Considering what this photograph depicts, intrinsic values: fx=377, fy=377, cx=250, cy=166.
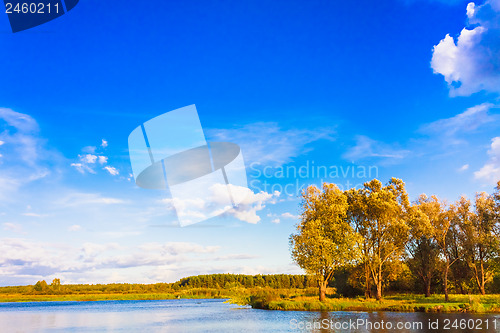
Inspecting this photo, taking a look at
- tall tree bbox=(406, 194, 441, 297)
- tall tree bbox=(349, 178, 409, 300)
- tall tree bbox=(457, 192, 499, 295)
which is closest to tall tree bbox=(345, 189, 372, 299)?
tall tree bbox=(349, 178, 409, 300)

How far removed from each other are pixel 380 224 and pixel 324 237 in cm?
829

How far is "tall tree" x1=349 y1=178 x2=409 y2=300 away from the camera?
49406 millimetres

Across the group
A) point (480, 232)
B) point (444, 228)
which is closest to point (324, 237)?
point (444, 228)

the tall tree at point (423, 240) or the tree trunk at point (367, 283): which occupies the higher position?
the tall tree at point (423, 240)

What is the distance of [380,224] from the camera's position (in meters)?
51.0

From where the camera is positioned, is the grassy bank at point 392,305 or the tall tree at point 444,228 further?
the tall tree at point 444,228

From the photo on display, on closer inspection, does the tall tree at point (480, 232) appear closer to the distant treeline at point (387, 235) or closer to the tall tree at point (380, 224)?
the distant treeline at point (387, 235)

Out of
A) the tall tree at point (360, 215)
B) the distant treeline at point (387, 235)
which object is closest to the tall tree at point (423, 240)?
the distant treeline at point (387, 235)

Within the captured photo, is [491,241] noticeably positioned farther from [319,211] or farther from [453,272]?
[319,211]

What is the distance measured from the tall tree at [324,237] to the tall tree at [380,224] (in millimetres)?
2709

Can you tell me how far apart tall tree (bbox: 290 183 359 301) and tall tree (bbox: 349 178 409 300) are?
2709 mm

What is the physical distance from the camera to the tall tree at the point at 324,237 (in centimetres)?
4809

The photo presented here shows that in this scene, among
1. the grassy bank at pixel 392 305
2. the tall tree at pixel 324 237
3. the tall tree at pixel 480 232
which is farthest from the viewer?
the tall tree at pixel 480 232

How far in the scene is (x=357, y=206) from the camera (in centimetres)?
5184
